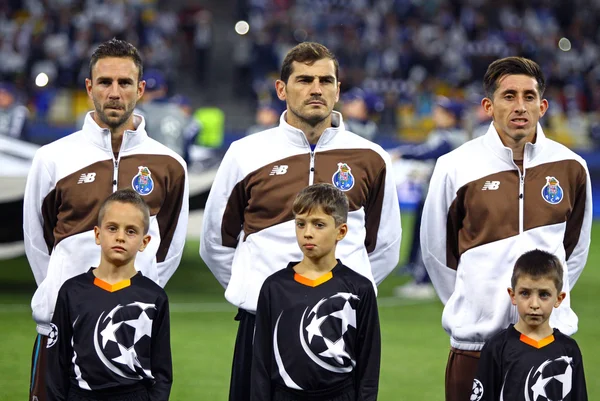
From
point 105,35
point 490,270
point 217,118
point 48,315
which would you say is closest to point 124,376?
point 48,315

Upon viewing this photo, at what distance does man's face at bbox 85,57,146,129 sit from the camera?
475 centimetres

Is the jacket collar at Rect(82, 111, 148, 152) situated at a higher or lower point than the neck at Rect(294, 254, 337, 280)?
higher

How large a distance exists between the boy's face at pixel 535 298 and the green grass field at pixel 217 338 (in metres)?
2.92

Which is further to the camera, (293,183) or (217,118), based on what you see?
(217,118)

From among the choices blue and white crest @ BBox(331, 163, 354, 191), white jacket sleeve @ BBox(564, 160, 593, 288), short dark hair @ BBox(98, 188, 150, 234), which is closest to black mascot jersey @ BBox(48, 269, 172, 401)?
short dark hair @ BBox(98, 188, 150, 234)

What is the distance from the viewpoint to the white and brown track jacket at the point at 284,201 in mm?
4703

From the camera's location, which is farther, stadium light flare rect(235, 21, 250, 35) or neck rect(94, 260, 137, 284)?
stadium light flare rect(235, 21, 250, 35)

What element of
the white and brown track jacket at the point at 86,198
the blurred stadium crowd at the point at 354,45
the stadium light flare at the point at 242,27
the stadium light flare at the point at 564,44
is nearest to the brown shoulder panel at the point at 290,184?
the white and brown track jacket at the point at 86,198

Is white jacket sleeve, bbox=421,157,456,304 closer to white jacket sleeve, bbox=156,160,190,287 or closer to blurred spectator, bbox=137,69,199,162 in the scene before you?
white jacket sleeve, bbox=156,160,190,287

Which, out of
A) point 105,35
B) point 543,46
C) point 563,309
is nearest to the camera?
point 563,309

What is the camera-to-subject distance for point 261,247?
471 centimetres

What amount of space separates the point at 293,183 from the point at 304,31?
21.4 m

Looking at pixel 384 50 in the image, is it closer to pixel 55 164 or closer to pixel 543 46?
pixel 543 46

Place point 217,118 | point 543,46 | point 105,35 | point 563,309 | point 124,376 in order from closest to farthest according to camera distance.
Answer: point 124,376
point 563,309
point 217,118
point 105,35
point 543,46
